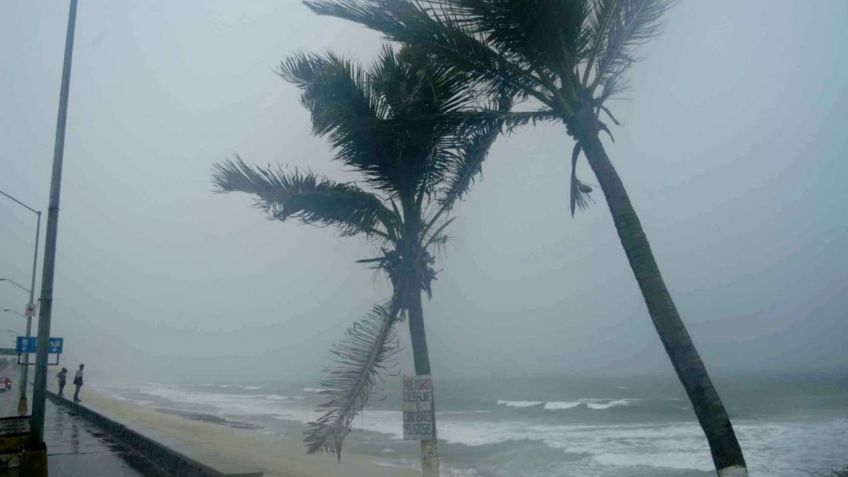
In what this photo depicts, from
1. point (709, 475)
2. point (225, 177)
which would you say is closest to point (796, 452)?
point (709, 475)

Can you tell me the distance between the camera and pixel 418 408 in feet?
19.4

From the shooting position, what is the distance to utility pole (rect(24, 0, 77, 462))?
8812 millimetres

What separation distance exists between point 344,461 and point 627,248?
1797 centimetres

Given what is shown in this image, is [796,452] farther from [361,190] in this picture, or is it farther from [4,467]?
[4,467]

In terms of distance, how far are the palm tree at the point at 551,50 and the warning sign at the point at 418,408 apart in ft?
6.80

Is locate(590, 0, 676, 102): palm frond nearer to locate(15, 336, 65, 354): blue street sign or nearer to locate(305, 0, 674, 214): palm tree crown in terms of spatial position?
locate(305, 0, 674, 214): palm tree crown

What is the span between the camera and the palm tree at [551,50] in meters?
5.27

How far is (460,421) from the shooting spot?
37.9m

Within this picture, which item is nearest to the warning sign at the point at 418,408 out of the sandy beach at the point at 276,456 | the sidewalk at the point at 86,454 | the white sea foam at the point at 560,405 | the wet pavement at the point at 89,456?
the wet pavement at the point at 89,456

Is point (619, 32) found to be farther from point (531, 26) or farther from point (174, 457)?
point (174, 457)

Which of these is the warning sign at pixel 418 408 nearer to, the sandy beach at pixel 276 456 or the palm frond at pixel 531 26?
the palm frond at pixel 531 26

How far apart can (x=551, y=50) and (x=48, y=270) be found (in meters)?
7.40

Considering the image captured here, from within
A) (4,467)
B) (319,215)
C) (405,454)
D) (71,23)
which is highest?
(71,23)

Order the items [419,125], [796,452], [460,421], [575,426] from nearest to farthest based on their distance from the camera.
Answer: [419,125]
[796,452]
[575,426]
[460,421]
